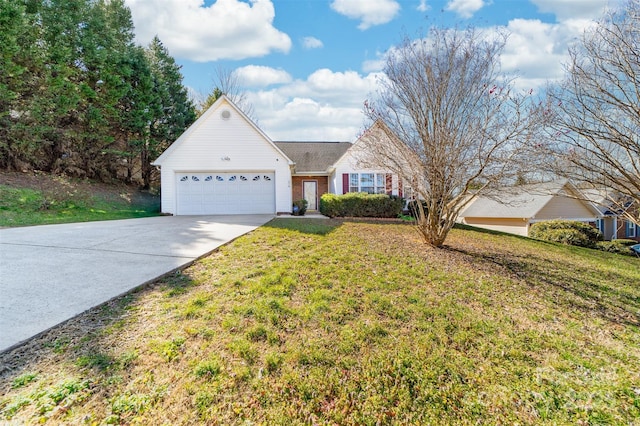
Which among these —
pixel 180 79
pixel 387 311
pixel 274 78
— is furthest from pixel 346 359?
pixel 180 79

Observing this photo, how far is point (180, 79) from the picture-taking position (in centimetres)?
2231

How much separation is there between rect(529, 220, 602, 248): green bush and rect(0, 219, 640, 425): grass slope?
38.4ft

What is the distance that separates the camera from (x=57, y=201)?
13047mm

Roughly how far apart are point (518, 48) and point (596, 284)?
6141 mm

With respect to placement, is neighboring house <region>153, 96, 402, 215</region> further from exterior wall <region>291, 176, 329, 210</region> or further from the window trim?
the window trim

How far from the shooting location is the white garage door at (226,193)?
15297 millimetres

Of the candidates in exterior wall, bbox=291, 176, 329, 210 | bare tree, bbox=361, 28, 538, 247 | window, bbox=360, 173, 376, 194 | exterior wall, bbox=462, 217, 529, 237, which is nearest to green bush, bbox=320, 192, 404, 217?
window, bbox=360, 173, 376, 194

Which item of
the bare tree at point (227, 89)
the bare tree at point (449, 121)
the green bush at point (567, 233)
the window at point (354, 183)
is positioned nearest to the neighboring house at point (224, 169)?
the window at point (354, 183)

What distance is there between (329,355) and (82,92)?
1957cm

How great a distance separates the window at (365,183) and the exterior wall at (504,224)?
9.38 m

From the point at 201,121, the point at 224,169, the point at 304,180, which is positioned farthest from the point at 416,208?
the point at 201,121

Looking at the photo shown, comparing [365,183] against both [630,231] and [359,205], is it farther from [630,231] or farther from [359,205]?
[630,231]

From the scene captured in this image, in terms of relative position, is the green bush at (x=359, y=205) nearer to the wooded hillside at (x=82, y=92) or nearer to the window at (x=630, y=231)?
the wooded hillside at (x=82, y=92)

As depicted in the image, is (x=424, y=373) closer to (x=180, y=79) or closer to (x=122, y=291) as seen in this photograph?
(x=122, y=291)
